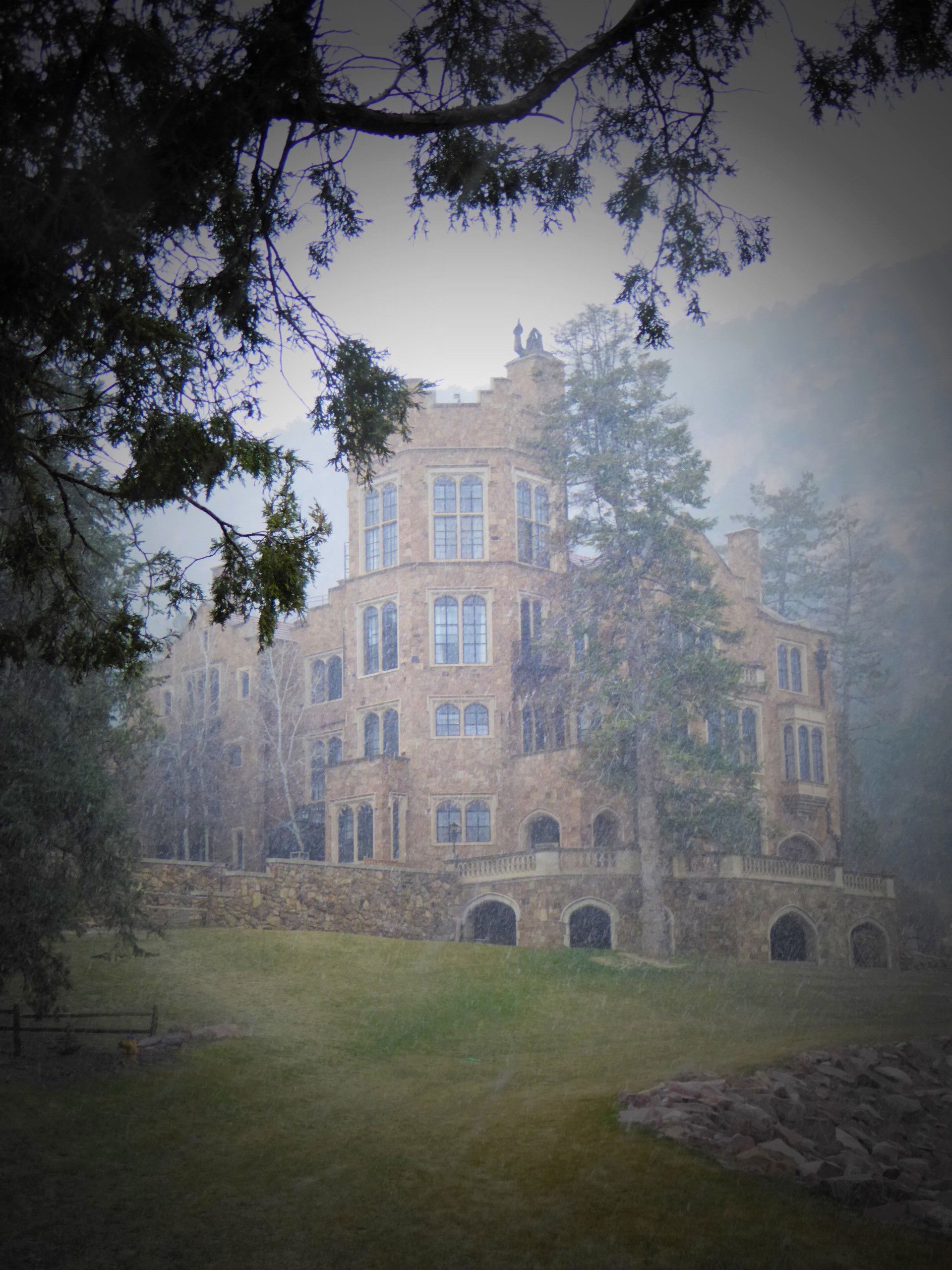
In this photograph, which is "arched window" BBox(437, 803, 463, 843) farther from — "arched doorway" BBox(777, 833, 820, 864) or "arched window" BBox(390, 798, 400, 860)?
"arched doorway" BBox(777, 833, 820, 864)

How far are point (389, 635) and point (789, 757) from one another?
45.3 ft

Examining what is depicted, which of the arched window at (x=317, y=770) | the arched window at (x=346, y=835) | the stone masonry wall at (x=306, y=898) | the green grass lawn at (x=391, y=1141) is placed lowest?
the green grass lawn at (x=391, y=1141)

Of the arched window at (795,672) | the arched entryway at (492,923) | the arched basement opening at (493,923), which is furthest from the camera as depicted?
the arched window at (795,672)

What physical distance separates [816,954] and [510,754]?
976 cm

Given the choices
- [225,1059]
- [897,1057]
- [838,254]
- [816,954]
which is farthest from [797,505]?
[225,1059]

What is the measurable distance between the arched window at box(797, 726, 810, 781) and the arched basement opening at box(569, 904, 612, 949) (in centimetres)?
1165

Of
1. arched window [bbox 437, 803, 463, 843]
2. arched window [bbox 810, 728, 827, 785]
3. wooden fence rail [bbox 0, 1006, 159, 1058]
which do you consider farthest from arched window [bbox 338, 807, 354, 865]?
arched window [bbox 810, 728, 827, 785]

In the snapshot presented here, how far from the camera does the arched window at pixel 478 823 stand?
1235 inches

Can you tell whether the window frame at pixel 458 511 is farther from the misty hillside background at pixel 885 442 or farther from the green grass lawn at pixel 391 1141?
the misty hillside background at pixel 885 442

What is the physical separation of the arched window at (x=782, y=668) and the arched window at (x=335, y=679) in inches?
557

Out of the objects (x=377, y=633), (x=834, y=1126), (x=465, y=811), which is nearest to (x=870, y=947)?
(x=465, y=811)

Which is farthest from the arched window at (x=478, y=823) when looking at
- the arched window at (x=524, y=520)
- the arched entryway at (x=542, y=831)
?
the arched window at (x=524, y=520)

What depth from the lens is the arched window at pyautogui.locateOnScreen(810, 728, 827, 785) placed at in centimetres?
3831

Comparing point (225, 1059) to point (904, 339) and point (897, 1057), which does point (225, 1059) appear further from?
point (904, 339)
